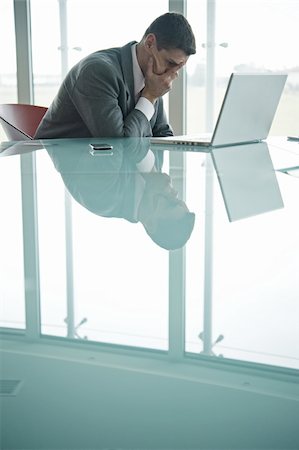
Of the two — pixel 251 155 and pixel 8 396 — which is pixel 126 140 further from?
pixel 8 396

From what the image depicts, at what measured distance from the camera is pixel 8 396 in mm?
406

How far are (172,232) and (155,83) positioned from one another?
70.1 inches

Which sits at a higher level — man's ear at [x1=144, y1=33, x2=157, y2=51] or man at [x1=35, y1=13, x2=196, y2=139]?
man's ear at [x1=144, y1=33, x2=157, y2=51]

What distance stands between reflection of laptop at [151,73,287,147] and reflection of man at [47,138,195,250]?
331mm

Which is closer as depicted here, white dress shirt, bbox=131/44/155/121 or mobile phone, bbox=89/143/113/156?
mobile phone, bbox=89/143/113/156

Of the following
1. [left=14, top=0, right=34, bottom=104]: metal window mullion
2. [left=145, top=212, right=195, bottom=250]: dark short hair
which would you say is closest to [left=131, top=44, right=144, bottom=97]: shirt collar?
[left=145, top=212, right=195, bottom=250]: dark short hair

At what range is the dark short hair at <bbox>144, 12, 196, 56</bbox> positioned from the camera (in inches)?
98.1

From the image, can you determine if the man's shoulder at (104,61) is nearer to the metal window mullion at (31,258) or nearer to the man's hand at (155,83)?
the man's hand at (155,83)

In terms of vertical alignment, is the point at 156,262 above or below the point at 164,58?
below

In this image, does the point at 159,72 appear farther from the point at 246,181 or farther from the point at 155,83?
the point at 246,181

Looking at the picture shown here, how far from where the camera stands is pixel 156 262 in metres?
0.71

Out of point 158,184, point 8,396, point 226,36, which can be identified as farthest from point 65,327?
point 226,36

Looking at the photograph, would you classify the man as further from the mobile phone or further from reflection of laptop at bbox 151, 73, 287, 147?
the mobile phone

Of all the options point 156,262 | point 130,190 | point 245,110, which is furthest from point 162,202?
point 245,110
